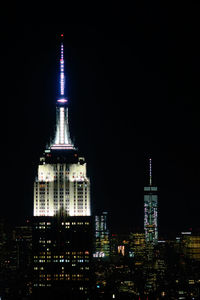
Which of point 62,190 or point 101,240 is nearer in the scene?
point 62,190

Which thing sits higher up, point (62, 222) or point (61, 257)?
point (62, 222)

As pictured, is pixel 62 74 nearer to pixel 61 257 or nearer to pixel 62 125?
pixel 62 125

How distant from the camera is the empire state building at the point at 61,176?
29.0 metres

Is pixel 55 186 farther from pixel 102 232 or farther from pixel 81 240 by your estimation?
pixel 102 232

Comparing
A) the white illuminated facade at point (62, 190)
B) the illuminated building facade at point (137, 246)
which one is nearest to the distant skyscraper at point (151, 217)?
the illuminated building facade at point (137, 246)

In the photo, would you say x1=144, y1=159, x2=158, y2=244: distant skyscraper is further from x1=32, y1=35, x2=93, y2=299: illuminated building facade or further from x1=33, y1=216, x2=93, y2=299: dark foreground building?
x1=33, y1=216, x2=93, y2=299: dark foreground building

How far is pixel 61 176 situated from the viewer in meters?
29.4

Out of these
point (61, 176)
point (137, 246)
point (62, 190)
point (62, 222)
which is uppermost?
point (61, 176)

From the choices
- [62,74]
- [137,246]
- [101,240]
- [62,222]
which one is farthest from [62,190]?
[137,246]

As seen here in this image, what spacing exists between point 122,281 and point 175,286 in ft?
8.42

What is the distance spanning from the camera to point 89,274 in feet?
91.5

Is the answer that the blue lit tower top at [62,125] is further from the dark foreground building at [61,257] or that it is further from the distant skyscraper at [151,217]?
the distant skyscraper at [151,217]

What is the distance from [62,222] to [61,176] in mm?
2156

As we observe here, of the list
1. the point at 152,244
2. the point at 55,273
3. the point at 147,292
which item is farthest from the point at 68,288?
the point at 152,244
